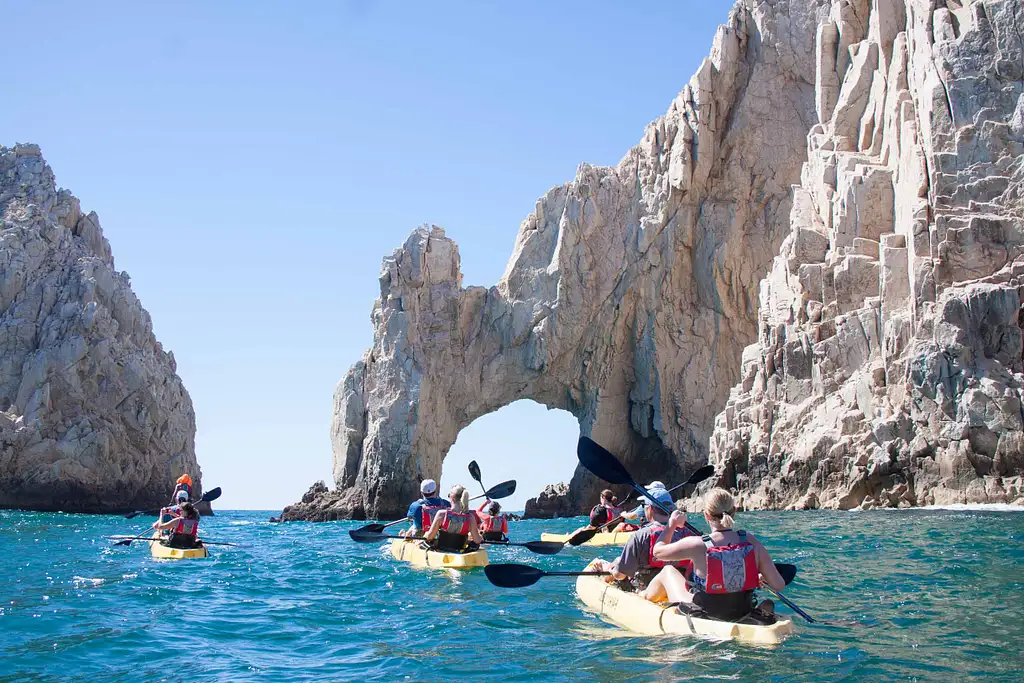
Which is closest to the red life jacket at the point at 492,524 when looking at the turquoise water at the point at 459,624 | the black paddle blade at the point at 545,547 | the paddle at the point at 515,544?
the paddle at the point at 515,544

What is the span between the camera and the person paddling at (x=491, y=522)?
821 inches

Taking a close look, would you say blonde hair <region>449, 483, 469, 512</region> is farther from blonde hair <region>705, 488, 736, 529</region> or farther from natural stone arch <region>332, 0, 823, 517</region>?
natural stone arch <region>332, 0, 823, 517</region>

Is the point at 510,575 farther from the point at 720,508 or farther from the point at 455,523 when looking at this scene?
the point at 455,523

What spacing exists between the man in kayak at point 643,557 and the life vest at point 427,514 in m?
7.23

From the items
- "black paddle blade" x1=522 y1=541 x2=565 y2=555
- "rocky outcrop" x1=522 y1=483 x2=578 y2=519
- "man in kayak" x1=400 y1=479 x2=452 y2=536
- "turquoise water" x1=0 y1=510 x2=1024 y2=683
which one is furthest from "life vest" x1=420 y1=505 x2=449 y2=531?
"rocky outcrop" x1=522 y1=483 x2=578 y2=519

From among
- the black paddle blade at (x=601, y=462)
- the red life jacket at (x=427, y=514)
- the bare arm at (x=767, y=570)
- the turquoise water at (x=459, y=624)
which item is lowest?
the turquoise water at (x=459, y=624)

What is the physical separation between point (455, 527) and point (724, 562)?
8.86 metres

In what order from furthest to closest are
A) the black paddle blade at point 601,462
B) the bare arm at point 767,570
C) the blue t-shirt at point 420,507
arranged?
the blue t-shirt at point 420,507 < the black paddle blade at point 601,462 < the bare arm at point 767,570

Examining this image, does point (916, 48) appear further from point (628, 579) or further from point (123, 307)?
point (123, 307)

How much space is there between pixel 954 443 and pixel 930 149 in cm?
1106

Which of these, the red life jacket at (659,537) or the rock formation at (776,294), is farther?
the rock formation at (776,294)

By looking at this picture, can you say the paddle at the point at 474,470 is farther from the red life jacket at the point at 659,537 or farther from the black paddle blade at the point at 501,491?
the red life jacket at the point at 659,537

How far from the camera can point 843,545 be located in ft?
57.9

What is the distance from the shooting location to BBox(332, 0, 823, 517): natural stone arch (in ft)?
152
